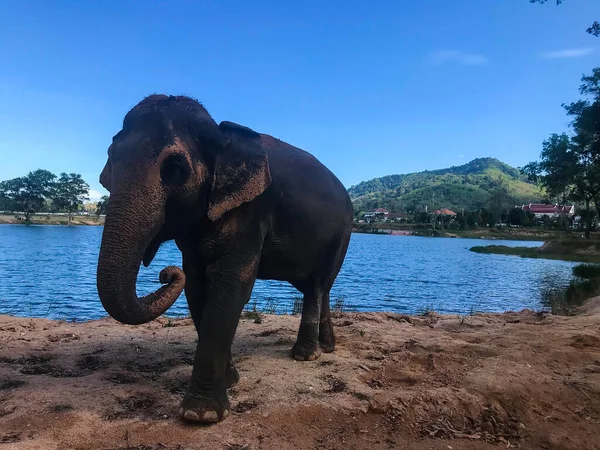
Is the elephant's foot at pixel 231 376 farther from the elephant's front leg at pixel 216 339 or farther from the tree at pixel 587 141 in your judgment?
the tree at pixel 587 141

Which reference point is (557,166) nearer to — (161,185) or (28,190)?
(161,185)

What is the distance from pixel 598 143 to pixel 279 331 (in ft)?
113

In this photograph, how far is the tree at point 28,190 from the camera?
118 m

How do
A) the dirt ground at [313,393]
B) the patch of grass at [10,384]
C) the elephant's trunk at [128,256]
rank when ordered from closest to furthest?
the elephant's trunk at [128,256], the dirt ground at [313,393], the patch of grass at [10,384]

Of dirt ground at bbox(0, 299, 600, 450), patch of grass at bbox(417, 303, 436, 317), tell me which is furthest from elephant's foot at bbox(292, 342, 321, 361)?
patch of grass at bbox(417, 303, 436, 317)

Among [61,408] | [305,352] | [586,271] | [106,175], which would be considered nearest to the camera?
[61,408]

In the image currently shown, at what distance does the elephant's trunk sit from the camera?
364 cm

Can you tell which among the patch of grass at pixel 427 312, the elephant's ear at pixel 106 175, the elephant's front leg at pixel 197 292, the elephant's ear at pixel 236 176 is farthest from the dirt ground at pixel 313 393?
the patch of grass at pixel 427 312

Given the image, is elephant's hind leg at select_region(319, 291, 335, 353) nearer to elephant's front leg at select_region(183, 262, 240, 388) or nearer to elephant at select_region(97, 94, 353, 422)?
elephant at select_region(97, 94, 353, 422)

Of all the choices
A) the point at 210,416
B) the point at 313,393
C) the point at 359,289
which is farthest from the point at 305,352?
the point at 359,289

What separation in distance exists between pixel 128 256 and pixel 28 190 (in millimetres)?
132607

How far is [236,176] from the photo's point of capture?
15.0 ft

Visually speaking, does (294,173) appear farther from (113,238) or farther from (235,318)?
(113,238)

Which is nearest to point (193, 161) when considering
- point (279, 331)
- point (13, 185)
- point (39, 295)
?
point (279, 331)
